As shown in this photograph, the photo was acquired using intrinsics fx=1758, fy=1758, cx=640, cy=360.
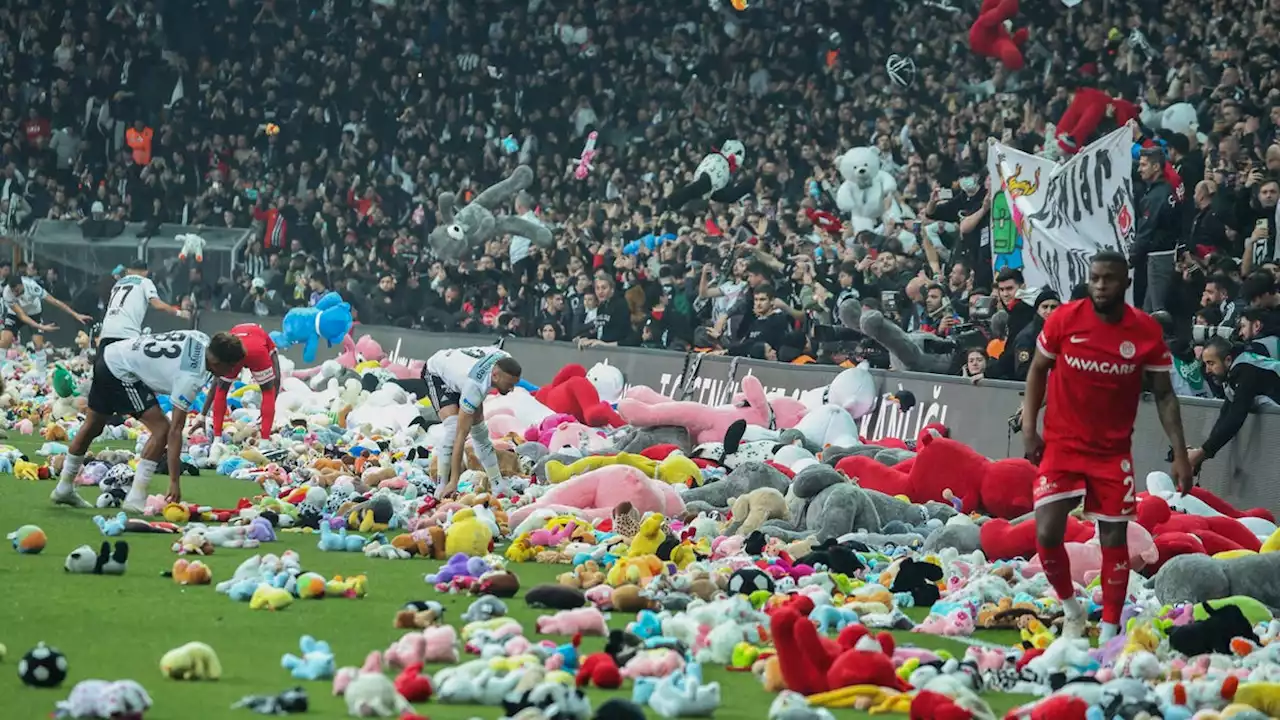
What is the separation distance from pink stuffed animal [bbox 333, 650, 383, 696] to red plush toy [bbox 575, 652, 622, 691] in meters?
0.73

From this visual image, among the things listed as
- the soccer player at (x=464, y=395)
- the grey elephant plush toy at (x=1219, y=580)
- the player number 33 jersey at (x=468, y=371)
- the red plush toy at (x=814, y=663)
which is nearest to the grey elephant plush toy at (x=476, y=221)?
the soccer player at (x=464, y=395)

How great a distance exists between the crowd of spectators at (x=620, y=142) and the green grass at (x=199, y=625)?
6396 millimetres

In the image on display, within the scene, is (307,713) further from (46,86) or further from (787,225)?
(46,86)

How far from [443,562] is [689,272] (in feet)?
38.0

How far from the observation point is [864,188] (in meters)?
21.5

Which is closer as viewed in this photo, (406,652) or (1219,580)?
(406,652)

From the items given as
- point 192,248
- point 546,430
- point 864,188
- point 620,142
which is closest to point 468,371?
point 546,430

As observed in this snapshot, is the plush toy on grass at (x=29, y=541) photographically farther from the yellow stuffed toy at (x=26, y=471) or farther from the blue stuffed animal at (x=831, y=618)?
the blue stuffed animal at (x=831, y=618)

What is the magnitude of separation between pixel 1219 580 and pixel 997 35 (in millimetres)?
15065

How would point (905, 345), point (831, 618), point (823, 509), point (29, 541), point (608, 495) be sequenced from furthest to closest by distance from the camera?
1. point (905, 345)
2. point (608, 495)
3. point (823, 509)
4. point (29, 541)
5. point (831, 618)

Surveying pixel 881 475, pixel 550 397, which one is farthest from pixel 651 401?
pixel 881 475

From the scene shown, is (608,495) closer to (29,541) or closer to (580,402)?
(29,541)

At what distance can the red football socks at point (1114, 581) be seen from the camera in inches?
304

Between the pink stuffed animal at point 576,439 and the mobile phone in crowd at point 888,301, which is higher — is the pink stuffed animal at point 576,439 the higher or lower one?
the lower one
